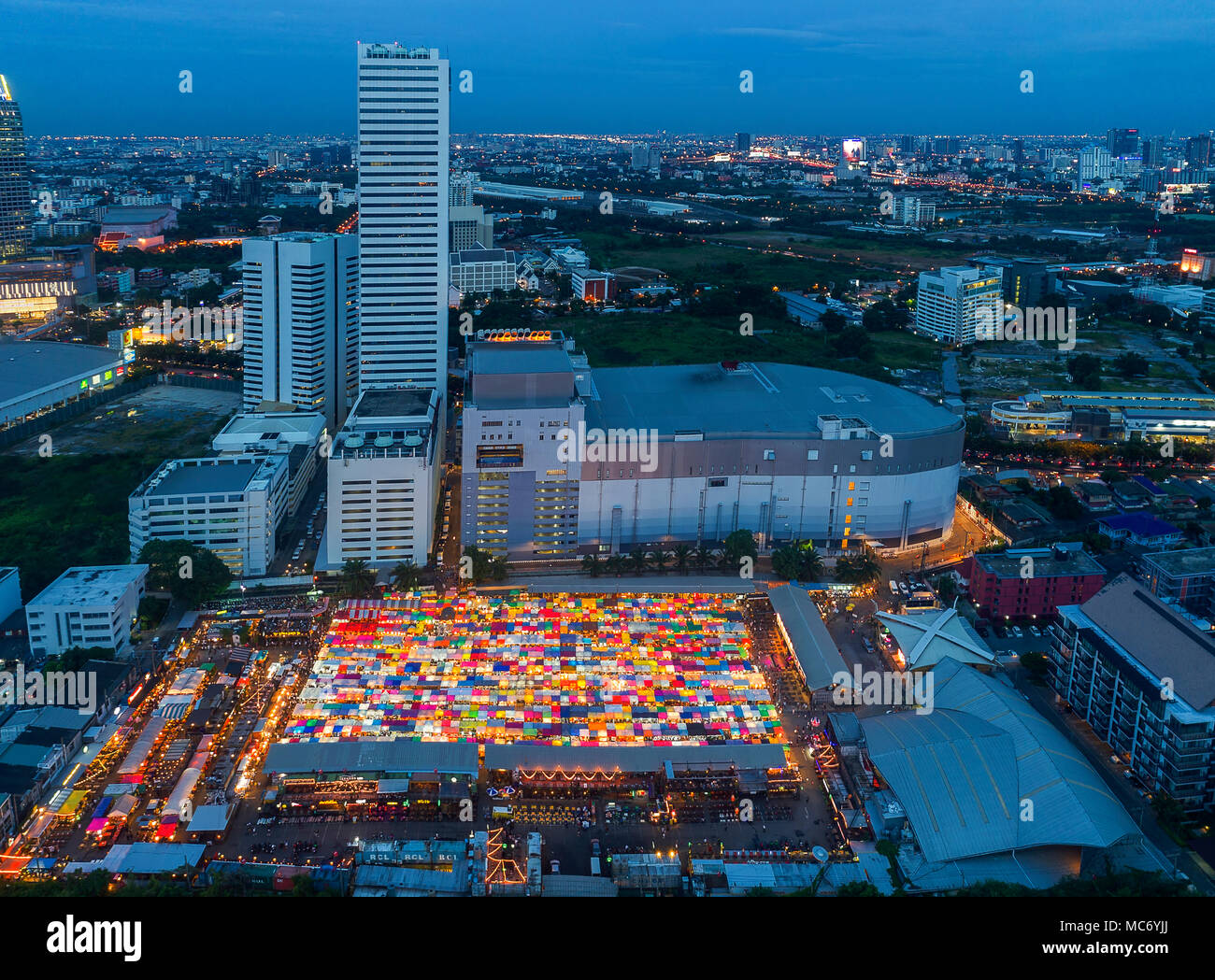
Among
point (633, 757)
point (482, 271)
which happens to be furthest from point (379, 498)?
point (482, 271)

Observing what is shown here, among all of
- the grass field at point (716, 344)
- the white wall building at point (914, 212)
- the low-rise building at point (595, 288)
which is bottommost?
the grass field at point (716, 344)

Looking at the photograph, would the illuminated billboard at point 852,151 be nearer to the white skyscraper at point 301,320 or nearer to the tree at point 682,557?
the white skyscraper at point 301,320

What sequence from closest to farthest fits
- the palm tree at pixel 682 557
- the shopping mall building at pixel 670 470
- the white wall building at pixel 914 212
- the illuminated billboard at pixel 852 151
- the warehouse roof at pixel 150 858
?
the warehouse roof at pixel 150 858, the palm tree at pixel 682 557, the shopping mall building at pixel 670 470, the white wall building at pixel 914 212, the illuminated billboard at pixel 852 151

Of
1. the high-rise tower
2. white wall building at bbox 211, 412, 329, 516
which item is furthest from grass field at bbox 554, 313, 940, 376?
the high-rise tower

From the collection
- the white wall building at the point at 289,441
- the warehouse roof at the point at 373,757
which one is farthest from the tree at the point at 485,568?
the warehouse roof at the point at 373,757

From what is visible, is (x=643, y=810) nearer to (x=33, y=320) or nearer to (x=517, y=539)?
(x=517, y=539)
